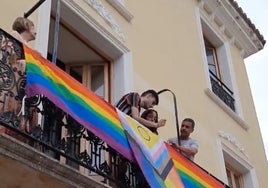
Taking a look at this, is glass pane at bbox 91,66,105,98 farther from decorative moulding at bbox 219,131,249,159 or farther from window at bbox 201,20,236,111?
window at bbox 201,20,236,111

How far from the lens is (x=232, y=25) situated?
1420 centimetres

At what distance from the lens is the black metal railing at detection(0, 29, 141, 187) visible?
568cm

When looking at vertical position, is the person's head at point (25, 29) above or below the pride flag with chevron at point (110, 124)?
above

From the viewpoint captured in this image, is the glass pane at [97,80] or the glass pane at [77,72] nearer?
the glass pane at [97,80]

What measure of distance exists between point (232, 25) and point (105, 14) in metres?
5.76

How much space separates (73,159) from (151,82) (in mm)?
3866

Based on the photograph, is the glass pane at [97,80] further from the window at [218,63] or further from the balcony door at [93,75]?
the window at [218,63]

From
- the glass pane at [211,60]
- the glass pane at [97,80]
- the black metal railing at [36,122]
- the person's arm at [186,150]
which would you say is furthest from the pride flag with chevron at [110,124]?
the glass pane at [211,60]

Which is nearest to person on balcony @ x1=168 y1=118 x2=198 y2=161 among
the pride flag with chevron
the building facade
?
the pride flag with chevron

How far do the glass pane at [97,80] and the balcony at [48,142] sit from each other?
1972 mm

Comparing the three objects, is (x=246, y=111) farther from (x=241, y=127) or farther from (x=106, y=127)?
(x=106, y=127)

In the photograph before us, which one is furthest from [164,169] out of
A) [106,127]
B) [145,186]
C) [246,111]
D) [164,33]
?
[246,111]

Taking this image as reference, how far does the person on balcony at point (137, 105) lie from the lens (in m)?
7.27

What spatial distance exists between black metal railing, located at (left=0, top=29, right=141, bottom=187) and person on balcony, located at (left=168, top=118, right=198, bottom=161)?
1.54 meters
